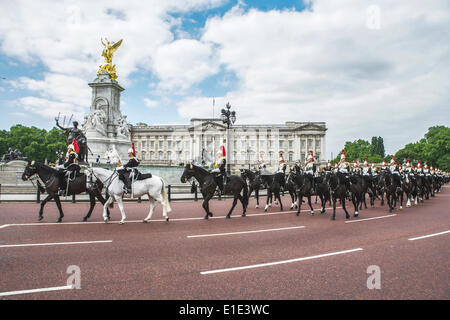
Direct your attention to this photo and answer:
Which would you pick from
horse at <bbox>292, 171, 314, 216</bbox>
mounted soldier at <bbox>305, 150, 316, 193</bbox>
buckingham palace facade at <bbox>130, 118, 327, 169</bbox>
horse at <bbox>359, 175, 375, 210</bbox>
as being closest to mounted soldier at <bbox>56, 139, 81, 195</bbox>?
horse at <bbox>292, 171, 314, 216</bbox>

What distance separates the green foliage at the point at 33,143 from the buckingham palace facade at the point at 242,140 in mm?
33839

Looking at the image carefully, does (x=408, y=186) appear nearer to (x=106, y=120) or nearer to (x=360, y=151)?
(x=106, y=120)

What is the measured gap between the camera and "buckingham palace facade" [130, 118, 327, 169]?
107125 mm

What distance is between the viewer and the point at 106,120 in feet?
119

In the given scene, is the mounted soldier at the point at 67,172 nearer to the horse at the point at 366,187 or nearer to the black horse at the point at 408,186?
the horse at the point at 366,187

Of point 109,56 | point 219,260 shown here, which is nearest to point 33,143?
point 109,56

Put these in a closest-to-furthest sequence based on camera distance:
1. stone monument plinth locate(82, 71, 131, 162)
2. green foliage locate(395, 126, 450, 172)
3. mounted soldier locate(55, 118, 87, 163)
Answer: mounted soldier locate(55, 118, 87, 163) → stone monument plinth locate(82, 71, 131, 162) → green foliage locate(395, 126, 450, 172)

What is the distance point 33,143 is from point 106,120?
5086 centimetres

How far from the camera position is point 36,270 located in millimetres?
5227

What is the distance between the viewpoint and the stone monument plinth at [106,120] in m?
34.6

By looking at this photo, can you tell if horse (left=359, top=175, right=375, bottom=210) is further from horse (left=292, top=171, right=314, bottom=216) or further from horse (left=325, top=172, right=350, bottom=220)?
horse (left=292, top=171, right=314, bottom=216)

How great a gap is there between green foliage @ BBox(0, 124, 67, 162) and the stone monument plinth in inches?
1781
